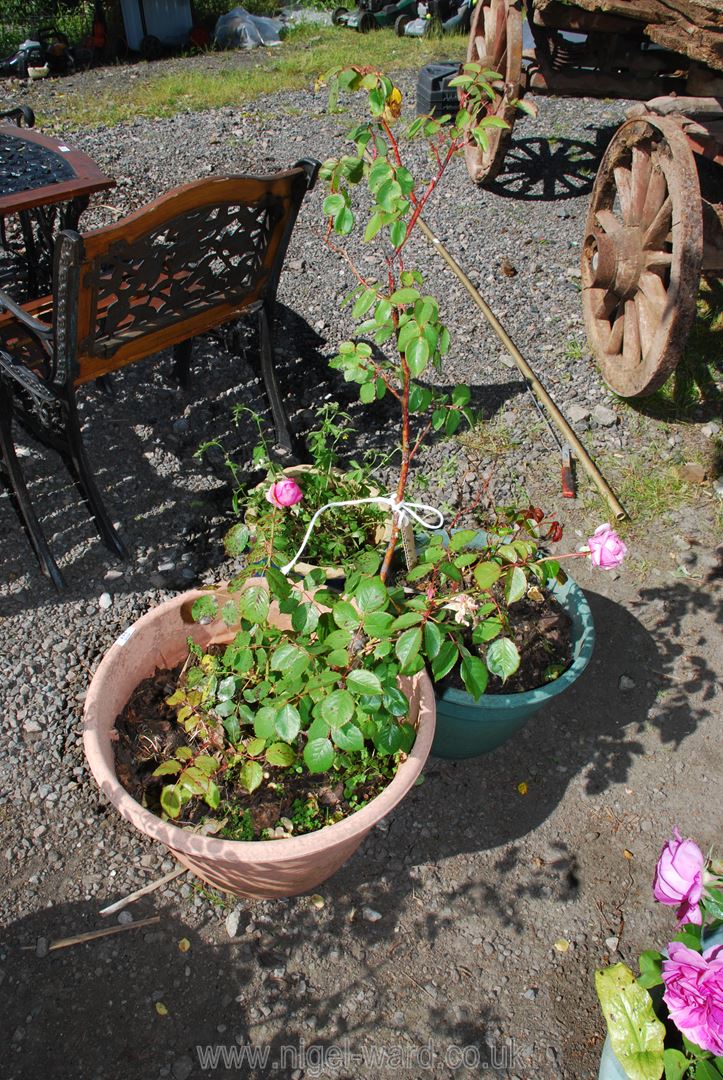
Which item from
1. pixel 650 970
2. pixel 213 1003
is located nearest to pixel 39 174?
pixel 213 1003

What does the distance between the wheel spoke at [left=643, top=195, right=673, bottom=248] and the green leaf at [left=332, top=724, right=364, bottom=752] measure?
8.77 feet

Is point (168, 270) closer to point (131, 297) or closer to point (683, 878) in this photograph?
point (131, 297)

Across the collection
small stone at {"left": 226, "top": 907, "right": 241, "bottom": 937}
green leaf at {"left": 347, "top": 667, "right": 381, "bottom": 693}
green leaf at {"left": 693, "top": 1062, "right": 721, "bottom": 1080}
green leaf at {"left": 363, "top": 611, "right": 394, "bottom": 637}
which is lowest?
small stone at {"left": 226, "top": 907, "right": 241, "bottom": 937}

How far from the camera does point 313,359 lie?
3988 millimetres

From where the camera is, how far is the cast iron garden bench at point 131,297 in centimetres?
235

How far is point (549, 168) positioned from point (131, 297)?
4.33 meters

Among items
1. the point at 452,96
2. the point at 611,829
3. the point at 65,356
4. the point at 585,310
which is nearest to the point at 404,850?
the point at 611,829

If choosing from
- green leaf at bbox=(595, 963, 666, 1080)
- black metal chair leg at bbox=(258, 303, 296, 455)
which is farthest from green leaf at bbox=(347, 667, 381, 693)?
black metal chair leg at bbox=(258, 303, 296, 455)

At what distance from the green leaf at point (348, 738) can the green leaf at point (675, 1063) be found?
852 mm

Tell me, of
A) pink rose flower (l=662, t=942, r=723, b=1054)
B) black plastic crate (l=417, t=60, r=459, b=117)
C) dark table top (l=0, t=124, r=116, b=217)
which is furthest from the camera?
black plastic crate (l=417, t=60, r=459, b=117)

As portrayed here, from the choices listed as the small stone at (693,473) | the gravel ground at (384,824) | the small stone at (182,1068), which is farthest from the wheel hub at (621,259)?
the small stone at (182,1068)

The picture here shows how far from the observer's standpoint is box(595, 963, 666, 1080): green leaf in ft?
5.14

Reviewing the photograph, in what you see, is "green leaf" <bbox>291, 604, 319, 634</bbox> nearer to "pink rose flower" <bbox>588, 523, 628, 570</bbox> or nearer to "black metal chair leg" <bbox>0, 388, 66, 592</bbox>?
"pink rose flower" <bbox>588, 523, 628, 570</bbox>

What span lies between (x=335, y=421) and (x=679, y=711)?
1.96 m
